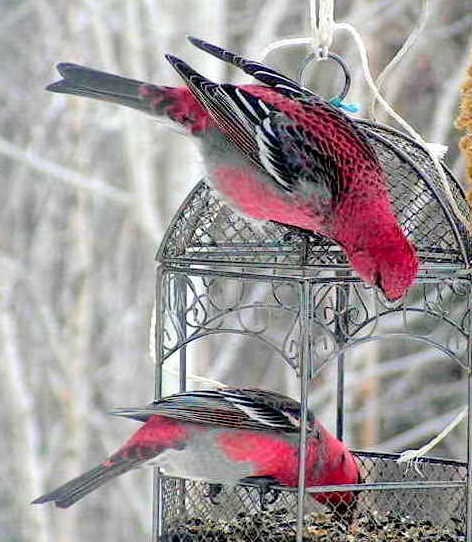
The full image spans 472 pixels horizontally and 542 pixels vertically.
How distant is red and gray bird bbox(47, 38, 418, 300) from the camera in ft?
7.80

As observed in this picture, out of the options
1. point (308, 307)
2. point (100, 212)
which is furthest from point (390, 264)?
point (100, 212)

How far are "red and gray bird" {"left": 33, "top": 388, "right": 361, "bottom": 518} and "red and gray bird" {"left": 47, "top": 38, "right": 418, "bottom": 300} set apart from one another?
0.39 m

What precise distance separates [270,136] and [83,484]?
824 millimetres

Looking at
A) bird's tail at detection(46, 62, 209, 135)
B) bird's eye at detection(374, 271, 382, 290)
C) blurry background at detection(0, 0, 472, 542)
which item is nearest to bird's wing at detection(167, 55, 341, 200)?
bird's tail at detection(46, 62, 209, 135)

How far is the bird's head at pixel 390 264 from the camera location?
2258 mm

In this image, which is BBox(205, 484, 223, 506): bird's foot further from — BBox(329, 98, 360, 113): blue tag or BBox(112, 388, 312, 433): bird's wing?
BBox(329, 98, 360, 113): blue tag

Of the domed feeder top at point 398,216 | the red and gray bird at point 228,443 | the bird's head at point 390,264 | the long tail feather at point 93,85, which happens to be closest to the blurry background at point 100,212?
the domed feeder top at point 398,216

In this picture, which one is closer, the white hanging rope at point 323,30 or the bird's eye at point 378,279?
the bird's eye at point 378,279

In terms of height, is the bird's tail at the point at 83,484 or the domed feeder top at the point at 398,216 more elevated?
the domed feeder top at the point at 398,216

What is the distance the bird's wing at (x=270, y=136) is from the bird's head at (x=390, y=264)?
0.17m

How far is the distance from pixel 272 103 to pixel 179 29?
3704 millimetres

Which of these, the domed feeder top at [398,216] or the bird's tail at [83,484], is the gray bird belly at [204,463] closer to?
the bird's tail at [83,484]

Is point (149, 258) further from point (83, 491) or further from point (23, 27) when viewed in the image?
point (83, 491)

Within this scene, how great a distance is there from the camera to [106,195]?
5902 millimetres
